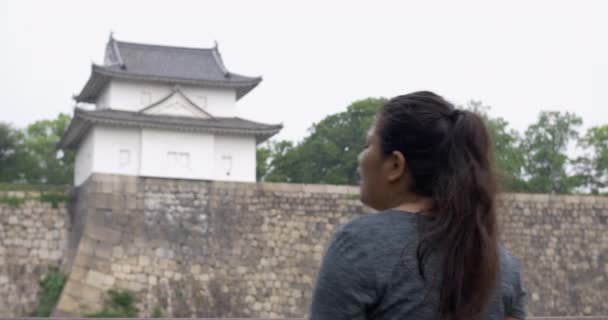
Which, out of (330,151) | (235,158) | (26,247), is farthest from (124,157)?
(330,151)

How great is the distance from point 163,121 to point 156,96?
1.32 metres

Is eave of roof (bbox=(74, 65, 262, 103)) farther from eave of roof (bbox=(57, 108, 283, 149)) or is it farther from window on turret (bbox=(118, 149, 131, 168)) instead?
window on turret (bbox=(118, 149, 131, 168))

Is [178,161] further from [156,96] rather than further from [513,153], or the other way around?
[513,153]

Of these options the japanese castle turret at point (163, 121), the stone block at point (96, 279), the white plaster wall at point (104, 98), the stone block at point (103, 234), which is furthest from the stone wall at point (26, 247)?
the white plaster wall at point (104, 98)

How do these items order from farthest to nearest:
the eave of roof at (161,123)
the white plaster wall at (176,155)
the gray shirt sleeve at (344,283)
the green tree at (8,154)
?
the green tree at (8,154)
the white plaster wall at (176,155)
the eave of roof at (161,123)
the gray shirt sleeve at (344,283)

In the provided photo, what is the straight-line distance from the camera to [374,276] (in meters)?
1.67

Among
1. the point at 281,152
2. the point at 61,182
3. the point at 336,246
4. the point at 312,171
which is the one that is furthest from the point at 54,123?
the point at 336,246

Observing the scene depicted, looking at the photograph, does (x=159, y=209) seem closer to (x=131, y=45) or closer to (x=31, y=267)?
(x=31, y=267)

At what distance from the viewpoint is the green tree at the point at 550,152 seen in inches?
1276

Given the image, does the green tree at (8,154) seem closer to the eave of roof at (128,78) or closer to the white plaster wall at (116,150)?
the eave of roof at (128,78)

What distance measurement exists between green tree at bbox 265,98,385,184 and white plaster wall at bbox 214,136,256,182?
7.78m

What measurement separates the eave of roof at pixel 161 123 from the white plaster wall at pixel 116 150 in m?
0.19

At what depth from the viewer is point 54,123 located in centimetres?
3800

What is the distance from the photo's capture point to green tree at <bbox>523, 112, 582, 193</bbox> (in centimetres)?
3241
